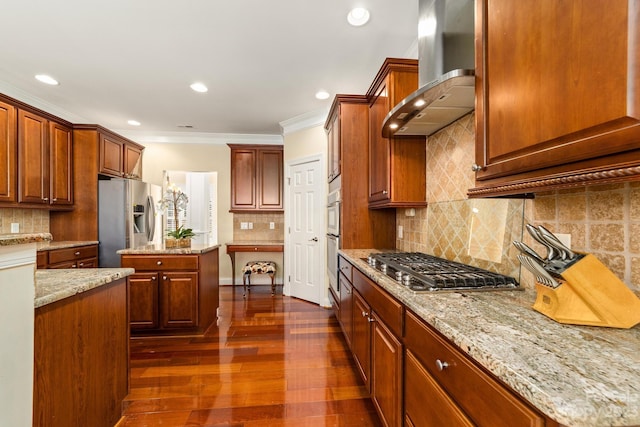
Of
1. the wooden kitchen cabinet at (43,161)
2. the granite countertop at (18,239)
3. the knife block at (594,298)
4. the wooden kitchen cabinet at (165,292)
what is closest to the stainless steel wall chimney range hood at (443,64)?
the knife block at (594,298)

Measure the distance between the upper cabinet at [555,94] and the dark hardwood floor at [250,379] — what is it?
5.36 feet

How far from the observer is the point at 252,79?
298cm

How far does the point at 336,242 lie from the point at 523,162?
80.6 inches

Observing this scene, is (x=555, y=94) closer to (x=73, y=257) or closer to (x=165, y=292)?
(x=165, y=292)

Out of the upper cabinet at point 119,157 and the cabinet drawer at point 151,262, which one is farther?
the upper cabinet at point 119,157

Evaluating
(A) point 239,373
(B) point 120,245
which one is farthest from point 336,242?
(B) point 120,245

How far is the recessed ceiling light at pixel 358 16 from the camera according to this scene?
78.4 inches

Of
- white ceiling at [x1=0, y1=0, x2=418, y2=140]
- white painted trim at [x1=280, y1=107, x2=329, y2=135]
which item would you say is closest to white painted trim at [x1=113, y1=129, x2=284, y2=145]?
white painted trim at [x1=280, y1=107, x2=329, y2=135]

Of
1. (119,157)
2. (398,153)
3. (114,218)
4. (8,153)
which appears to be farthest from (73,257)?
(398,153)

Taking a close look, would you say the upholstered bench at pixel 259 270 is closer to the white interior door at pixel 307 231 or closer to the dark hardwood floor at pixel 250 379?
the white interior door at pixel 307 231

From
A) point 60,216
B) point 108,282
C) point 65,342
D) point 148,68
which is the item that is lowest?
point 65,342

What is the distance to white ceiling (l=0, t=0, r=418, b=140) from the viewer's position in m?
1.99

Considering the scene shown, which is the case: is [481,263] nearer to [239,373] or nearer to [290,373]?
[290,373]

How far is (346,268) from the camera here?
242 cm
